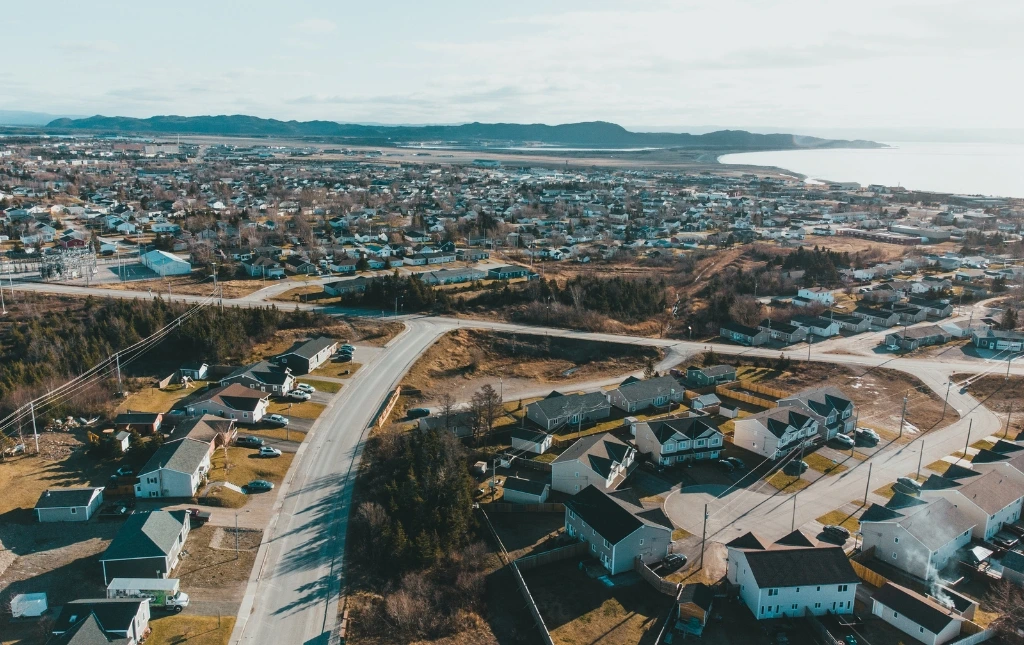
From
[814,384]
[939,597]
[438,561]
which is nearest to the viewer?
[939,597]

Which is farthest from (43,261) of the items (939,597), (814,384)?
(939,597)

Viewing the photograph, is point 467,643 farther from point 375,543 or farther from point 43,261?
point 43,261

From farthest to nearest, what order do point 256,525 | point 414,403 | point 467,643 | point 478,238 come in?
point 478,238
point 414,403
point 256,525
point 467,643

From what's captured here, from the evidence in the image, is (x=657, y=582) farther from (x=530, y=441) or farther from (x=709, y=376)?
(x=709, y=376)

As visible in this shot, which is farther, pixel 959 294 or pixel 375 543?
pixel 959 294

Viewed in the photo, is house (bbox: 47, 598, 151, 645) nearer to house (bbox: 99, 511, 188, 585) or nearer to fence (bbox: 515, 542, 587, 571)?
house (bbox: 99, 511, 188, 585)

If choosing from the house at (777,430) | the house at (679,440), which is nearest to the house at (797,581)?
the house at (679,440)

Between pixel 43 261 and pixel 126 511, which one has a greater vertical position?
pixel 43 261

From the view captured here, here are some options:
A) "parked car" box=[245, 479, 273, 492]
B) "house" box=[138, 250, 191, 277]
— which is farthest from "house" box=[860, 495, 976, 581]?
"house" box=[138, 250, 191, 277]
